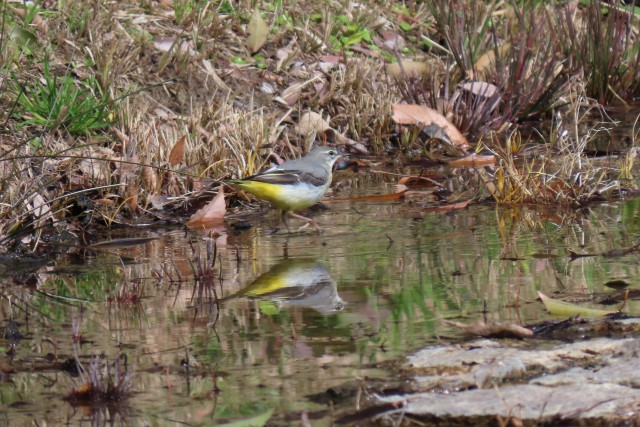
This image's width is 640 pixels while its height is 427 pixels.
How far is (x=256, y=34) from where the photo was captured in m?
10.1

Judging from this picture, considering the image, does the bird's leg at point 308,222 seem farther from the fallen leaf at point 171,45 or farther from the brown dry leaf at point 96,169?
the fallen leaf at point 171,45

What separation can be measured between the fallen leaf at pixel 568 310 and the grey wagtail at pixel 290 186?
2.78 m

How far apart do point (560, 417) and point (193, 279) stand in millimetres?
2571

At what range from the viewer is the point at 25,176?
661cm

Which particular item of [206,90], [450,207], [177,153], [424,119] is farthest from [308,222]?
[206,90]

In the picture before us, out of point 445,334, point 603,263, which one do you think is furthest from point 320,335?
point 603,263

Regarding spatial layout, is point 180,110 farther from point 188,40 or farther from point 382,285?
point 382,285

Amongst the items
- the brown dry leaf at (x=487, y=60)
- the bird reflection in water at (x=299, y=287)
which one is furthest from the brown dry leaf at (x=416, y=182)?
the bird reflection in water at (x=299, y=287)

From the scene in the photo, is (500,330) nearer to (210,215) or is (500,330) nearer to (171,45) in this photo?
(210,215)

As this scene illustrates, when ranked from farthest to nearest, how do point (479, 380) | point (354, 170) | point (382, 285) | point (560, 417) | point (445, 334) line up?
point (354, 170) → point (382, 285) → point (445, 334) → point (479, 380) → point (560, 417)

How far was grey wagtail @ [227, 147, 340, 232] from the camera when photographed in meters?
6.97

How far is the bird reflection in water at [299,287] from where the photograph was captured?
182 inches

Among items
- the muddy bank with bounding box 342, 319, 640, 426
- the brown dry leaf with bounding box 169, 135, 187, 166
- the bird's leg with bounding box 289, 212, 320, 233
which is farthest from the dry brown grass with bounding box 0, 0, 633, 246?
the muddy bank with bounding box 342, 319, 640, 426

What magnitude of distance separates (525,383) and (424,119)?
231 inches
